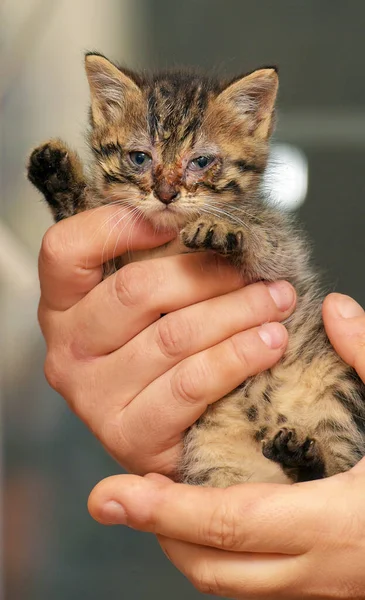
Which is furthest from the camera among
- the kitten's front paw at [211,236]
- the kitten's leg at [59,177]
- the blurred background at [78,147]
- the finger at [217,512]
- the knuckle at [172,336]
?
the blurred background at [78,147]

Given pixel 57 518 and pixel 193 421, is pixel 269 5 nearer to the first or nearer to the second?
pixel 193 421

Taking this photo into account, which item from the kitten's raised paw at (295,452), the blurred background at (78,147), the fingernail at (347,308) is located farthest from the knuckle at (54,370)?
the blurred background at (78,147)

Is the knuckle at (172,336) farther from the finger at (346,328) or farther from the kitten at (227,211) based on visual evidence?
the finger at (346,328)

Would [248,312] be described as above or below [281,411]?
above

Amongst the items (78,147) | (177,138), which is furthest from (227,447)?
(78,147)

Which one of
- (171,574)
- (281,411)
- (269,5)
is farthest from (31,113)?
(171,574)

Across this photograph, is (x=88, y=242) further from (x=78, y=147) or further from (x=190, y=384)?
(x=78, y=147)
